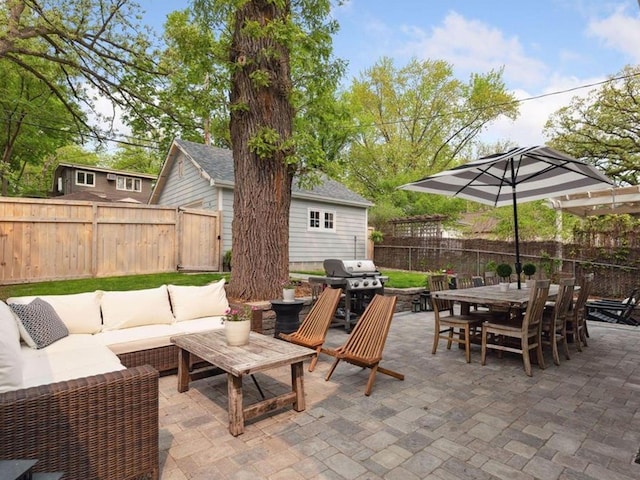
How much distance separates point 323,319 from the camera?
3887 millimetres

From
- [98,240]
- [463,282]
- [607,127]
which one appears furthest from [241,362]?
[607,127]

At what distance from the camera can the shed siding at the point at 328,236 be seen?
11.6 m

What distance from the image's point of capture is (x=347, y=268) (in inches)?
225

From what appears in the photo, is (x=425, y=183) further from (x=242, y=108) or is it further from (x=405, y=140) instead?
(x=405, y=140)

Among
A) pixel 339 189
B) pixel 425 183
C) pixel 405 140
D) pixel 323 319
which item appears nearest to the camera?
pixel 323 319

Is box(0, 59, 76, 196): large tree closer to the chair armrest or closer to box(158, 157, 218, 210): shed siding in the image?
box(158, 157, 218, 210): shed siding

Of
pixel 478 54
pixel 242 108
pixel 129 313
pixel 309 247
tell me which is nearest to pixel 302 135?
pixel 242 108

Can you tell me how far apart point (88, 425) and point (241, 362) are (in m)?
0.95

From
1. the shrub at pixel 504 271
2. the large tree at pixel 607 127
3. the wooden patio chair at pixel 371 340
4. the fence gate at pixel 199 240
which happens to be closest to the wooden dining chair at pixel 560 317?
the shrub at pixel 504 271

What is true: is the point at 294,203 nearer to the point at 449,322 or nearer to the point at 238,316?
the point at 449,322

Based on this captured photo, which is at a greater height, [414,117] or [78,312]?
[414,117]

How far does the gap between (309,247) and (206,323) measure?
321 inches

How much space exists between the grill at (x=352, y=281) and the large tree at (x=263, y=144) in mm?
800

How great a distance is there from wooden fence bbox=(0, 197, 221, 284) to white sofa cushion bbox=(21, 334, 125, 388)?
17.7 ft
